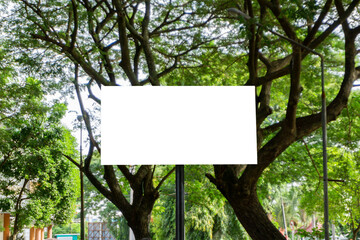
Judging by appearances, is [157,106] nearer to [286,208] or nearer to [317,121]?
[317,121]

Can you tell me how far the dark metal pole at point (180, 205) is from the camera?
74.4 inches

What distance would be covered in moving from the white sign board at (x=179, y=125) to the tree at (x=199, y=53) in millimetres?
2984

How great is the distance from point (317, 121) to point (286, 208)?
2724 centimetres

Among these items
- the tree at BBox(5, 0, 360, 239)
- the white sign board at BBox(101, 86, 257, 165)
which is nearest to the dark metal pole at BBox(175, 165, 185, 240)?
the white sign board at BBox(101, 86, 257, 165)

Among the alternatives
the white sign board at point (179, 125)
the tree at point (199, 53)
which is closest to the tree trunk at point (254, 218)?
the tree at point (199, 53)

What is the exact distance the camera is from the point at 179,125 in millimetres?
1822

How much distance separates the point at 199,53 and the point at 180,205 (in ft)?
23.7

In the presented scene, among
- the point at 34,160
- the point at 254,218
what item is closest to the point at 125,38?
the point at 254,218

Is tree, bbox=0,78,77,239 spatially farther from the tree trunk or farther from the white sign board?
the white sign board

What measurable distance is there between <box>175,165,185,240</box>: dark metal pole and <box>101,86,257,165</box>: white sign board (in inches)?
6.0

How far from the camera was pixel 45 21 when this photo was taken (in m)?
6.95

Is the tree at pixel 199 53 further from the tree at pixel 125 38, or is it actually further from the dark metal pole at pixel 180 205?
the dark metal pole at pixel 180 205

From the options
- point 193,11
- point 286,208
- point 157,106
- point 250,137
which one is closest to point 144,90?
point 157,106

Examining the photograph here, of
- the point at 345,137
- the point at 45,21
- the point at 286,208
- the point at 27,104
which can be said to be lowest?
the point at 286,208
